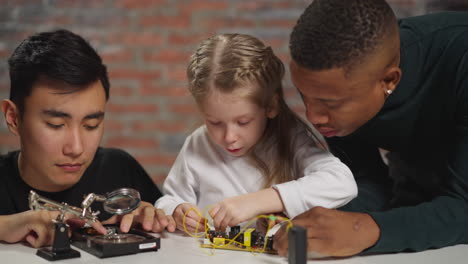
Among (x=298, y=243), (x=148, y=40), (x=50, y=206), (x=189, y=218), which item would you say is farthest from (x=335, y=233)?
(x=148, y=40)

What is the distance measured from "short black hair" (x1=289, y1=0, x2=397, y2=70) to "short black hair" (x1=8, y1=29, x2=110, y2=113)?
0.57 m

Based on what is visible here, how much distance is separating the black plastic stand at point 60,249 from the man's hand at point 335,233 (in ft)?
1.50

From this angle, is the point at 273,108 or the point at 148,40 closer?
the point at 273,108

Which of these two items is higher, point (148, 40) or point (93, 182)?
point (148, 40)

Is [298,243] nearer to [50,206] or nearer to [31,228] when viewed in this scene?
[50,206]

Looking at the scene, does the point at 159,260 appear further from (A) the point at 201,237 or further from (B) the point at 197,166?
(B) the point at 197,166

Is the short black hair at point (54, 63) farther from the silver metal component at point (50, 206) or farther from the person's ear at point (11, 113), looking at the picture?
the silver metal component at point (50, 206)

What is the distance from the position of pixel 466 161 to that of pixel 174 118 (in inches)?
90.4

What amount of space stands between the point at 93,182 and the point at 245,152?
53 centimetres

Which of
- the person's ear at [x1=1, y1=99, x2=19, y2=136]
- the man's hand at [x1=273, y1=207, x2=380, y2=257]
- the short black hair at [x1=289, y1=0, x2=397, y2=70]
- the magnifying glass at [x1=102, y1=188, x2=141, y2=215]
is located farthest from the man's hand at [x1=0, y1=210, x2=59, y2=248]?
the short black hair at [x1=289, y1=0, x2=397, y2=70]

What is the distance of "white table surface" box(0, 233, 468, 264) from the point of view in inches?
47.8

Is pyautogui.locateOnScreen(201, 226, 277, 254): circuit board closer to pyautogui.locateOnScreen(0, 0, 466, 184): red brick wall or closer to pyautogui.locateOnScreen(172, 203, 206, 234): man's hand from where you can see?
pyautogui.locateOnScreen(172, 203, 206, 234): man's hand

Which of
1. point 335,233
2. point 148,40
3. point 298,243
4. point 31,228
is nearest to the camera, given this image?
point 298,243

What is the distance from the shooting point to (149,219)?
147 centimetres
